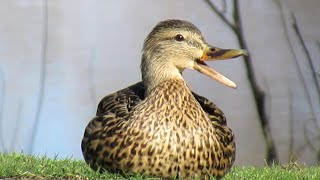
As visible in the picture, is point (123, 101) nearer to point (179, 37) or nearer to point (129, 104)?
point (129, 104)

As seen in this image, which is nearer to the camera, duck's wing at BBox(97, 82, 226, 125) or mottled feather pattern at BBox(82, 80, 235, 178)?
mottled feather pattern at BBox(82, 80, 235, 178)

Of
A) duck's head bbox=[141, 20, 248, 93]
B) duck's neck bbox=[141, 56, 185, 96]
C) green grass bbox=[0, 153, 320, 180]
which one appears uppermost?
duck's head bbox=[141, 20, 248, 93]

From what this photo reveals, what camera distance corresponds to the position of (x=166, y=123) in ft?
9.51

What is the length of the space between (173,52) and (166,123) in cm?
32

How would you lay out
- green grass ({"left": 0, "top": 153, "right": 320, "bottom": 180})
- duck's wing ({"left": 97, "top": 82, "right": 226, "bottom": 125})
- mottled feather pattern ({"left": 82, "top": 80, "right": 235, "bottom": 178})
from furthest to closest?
duck's wing ({"left": 97, "top": 82, "right": 226, "bottom": 125})
green grass ({"left": 0, "top": 153, "right": 320, "bottom": 180})
mottled feather pattern ({"left": 82, "top": 80, "right": 235, "bottom": 178})

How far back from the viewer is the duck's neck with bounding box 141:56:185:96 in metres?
3.06

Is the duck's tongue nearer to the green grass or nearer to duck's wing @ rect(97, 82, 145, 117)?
duck's wing @ rect(97, 82, 145, 117)

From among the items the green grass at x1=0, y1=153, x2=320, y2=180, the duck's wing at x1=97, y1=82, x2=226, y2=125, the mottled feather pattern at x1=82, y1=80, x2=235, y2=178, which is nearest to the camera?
the mottled feather pattern at x1=82, y1=80, x2=235, y2=178

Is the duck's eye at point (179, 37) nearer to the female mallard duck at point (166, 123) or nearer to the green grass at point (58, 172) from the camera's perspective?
the female mallard duck at point (166, 123)

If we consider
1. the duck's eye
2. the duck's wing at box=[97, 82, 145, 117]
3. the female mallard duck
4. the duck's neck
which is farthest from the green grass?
the duck's eye

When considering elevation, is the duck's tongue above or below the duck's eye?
below

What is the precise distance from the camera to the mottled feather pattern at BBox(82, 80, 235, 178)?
283 centimetres

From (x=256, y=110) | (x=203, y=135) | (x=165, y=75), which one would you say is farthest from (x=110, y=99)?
(x=256, y=110)

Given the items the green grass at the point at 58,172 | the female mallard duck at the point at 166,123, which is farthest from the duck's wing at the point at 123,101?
the green grass at the point at 58,172
